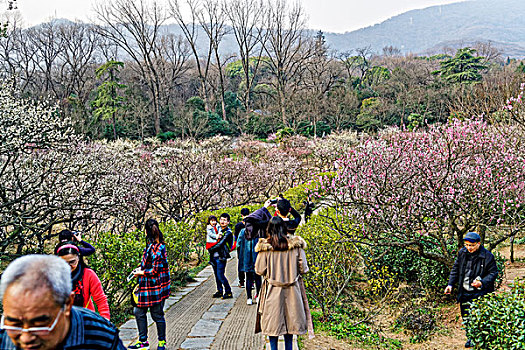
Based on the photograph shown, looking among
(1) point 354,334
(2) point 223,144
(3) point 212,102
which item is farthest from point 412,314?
(3) point 212,102

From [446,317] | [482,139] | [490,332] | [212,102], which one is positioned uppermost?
[212,102]

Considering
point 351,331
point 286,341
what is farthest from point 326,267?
point 286,341

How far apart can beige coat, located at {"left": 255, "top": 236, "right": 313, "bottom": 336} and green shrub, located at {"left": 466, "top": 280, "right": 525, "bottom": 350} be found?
186 centimetres

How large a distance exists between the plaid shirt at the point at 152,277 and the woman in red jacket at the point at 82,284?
2.94 ft

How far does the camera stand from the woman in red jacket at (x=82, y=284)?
121 inches

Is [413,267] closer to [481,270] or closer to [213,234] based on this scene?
[481,270]

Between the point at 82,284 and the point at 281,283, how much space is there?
1732 millimetres

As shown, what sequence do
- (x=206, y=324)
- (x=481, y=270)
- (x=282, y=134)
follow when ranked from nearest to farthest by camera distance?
(x=481, y=270) → (x=206, y=324) → (x=282, y=134)

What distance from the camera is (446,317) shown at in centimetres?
649

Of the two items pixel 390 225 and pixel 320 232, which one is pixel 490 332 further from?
pixel 320 232

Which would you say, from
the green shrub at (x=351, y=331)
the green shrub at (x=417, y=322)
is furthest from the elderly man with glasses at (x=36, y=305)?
the green shrub at (x=417, y=322)

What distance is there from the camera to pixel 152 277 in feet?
13.5

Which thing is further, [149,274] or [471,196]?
[471,196]

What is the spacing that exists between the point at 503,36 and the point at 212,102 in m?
177
